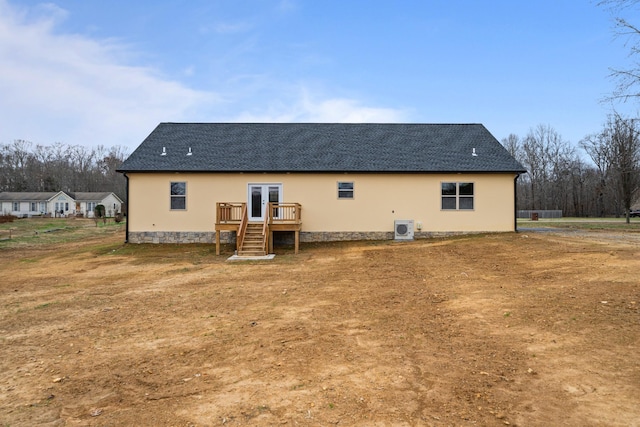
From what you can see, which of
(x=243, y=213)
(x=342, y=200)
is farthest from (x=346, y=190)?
(x=243, y=213)

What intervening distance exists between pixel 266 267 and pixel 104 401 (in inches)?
322

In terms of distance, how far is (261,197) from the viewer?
1723 cm

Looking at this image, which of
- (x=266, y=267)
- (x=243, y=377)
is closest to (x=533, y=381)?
(x=243, y=377)

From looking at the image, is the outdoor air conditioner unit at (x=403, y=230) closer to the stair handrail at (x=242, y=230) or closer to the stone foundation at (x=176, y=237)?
the stair handrail at (x=242, y=230)

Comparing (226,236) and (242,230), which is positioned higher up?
(242,230)

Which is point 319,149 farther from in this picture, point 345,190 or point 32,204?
point 32,204

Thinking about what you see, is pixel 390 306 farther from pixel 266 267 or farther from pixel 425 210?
pixel 425 210

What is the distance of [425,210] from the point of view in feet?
57.0

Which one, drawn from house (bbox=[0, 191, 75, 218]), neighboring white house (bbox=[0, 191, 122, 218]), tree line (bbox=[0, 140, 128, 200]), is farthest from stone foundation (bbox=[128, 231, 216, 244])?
tree line (bbox=[0, 140, 128, 200])

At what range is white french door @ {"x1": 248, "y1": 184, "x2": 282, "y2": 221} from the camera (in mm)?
17172

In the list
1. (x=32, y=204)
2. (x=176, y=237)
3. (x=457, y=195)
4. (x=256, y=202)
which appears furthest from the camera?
(x=32, y=204)

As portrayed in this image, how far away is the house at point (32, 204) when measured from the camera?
54.1 meters

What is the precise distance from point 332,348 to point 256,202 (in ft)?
43.0

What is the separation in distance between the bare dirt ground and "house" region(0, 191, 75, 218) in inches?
2148
